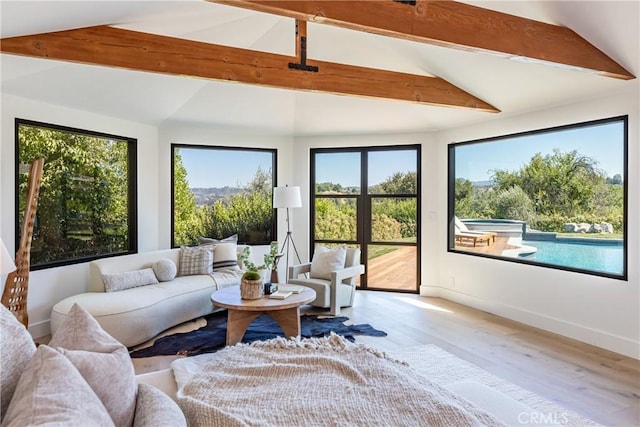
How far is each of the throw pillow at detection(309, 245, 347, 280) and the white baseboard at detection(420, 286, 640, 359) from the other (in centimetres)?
171

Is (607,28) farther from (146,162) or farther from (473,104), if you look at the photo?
(146,162)

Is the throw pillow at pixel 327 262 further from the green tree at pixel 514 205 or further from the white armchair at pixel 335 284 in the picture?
the green tree at pixel 514 205

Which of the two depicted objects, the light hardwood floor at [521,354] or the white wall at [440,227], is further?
the white wall at [440,227]

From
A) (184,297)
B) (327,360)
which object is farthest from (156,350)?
(327,360)

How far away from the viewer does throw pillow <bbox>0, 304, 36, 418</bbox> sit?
1.09 meters

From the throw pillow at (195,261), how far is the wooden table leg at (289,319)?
1528 millimetres

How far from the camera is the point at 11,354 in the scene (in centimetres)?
118

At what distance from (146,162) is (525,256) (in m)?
4.97

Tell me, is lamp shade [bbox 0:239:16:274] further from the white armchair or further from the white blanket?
the white armchair

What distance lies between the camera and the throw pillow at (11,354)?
1091 millimetres

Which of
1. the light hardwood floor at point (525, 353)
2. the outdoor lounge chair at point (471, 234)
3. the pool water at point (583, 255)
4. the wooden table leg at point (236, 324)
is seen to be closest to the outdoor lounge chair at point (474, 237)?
the outdoor lounge chair at point (471, 234)

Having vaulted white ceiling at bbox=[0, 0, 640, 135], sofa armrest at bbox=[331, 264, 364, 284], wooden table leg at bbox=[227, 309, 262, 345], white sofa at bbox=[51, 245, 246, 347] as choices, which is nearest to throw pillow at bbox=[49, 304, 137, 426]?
vaulted white ceiling at bbox=[0, 0, 640, 135]

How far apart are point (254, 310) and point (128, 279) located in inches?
63.6

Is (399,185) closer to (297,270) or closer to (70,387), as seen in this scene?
(297,270)
